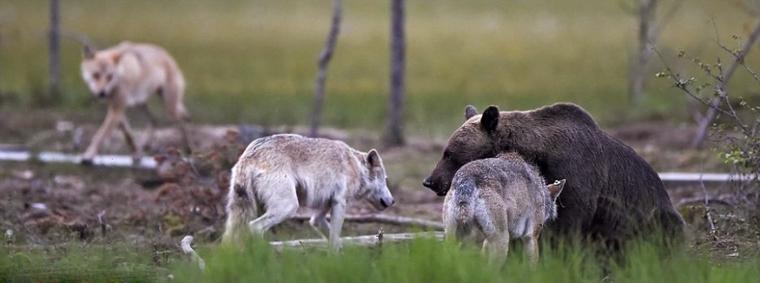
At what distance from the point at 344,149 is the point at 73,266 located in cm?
190

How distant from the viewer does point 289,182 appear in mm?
9008

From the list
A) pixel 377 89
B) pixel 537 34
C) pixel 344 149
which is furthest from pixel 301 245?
pixel 537 34

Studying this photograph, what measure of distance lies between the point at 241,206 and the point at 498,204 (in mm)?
1798

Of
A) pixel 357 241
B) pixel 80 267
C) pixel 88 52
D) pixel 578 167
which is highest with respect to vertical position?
pixel 88 52

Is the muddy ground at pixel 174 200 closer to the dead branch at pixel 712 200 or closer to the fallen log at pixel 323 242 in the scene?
the dead branch at pixel 712 200

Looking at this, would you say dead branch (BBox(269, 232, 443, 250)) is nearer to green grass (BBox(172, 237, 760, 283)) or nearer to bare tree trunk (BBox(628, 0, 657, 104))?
green grass (BBox(172, 237, 760, 283))

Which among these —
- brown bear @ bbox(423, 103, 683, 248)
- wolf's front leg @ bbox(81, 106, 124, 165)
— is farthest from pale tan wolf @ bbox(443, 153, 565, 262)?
wolf's front leg @ bbox(81, 106, 124, 165)

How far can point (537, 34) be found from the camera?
118 ft

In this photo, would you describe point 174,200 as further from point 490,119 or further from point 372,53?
point 372,53

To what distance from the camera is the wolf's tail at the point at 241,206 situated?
905 cm

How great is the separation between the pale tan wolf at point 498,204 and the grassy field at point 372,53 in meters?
10.5

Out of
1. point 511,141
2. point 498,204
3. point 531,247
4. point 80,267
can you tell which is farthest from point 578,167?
point 80,267

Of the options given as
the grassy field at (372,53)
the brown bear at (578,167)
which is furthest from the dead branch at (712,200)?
the grassy field at (372,53)

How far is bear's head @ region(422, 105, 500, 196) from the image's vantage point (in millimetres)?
9195
